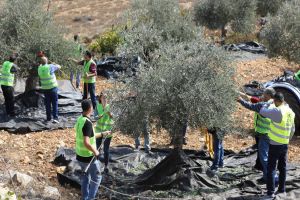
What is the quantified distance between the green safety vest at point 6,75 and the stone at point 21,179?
4099 millimetres

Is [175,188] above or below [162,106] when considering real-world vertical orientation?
below

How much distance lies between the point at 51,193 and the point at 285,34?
10309 mm

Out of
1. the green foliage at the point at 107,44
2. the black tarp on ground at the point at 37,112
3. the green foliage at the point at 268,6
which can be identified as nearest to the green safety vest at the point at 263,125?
the black tarp on ground at the point at 37,112

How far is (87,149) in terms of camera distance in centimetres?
726

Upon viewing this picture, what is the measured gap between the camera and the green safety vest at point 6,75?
11.6 m

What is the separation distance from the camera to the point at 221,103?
25.8ft

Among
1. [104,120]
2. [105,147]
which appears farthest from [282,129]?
[105,147]

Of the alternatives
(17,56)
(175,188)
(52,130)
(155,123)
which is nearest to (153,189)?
(175,188)

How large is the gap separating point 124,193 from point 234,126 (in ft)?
7.16

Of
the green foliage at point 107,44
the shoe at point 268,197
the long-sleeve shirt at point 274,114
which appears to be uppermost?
the long-sleeve shirt at point 274,114

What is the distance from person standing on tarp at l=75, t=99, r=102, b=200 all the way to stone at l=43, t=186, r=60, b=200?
68cm

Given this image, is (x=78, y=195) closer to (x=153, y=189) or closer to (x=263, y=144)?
(x=153, y=189)

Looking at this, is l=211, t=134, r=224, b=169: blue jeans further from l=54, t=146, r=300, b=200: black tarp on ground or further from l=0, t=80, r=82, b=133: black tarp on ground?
l=0, t=80, r=82, b=133: black tarp on ground

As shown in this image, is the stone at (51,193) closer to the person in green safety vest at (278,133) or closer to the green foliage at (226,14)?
the person in green safety vest at (278,133)
